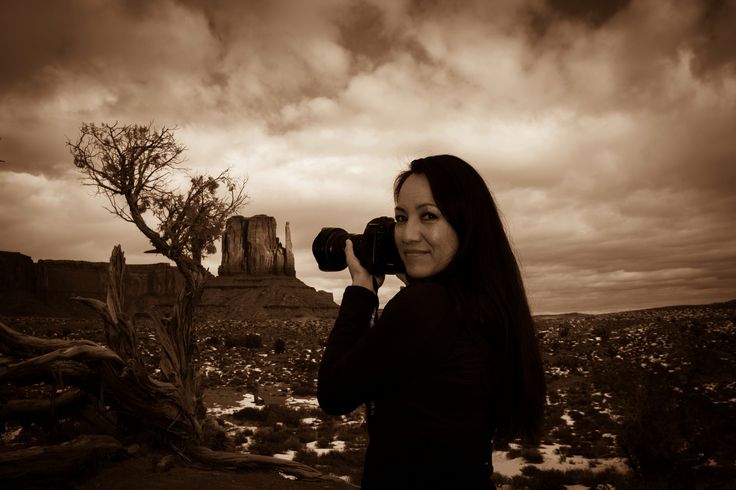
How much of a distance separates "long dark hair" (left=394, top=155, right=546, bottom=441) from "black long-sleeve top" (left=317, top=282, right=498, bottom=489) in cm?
13

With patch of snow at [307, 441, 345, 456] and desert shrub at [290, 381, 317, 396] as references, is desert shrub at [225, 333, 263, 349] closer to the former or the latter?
desert shrub at [290, 381, 317, 396]

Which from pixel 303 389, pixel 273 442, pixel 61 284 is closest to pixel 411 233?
pixel 273 442

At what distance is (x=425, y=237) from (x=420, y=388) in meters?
0.51

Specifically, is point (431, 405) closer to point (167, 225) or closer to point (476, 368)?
point (476, 368)

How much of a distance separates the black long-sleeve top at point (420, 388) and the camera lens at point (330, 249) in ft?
1.87

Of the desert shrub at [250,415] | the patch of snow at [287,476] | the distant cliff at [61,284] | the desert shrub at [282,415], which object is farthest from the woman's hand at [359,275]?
the distant cliff at [61,284]

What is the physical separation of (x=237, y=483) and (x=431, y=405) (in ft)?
20.0

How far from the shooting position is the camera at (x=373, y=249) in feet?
5.74

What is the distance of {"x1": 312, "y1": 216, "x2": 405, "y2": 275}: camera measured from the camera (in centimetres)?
175

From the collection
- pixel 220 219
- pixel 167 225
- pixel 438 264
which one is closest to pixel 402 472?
pixel 438 264

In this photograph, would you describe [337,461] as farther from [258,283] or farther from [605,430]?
[258,283]

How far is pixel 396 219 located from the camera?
5.86 ft

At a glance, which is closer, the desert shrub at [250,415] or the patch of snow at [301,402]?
the desert shrub at [250,415]

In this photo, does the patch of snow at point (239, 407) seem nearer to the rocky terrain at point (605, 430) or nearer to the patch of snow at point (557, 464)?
the rocky terrain at point (605, 430)
